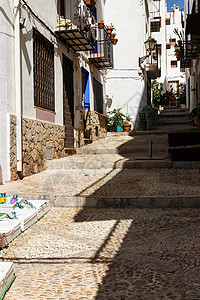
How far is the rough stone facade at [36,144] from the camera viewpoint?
6.41m

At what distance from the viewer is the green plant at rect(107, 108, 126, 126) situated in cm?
1560

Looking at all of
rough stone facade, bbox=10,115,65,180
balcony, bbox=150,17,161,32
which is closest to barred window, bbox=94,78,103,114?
rough stone facade, bbox=10,115,65,180

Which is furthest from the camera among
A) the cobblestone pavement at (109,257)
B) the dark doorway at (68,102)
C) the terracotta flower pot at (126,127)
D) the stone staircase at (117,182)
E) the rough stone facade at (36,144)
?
the terracotta flower pot at (126,127)

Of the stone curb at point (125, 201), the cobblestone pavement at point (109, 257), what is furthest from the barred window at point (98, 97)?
the cobblestone pavement at point (109, 257)

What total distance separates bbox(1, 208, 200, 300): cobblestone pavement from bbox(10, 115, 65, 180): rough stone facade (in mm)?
2520

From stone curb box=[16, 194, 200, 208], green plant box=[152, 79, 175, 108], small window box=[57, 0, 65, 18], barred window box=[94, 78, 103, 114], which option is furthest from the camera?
green plant box=[152, 79, 175, 108]

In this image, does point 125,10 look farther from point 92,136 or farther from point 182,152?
point 182,152

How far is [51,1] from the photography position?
28.3 ft

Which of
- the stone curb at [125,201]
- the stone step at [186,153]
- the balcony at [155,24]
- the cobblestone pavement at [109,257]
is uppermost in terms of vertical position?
the balcony at [155,24]

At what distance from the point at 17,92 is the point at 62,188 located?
220 cm

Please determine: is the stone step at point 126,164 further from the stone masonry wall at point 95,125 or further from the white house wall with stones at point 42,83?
the stone masonry wall at point 95,125

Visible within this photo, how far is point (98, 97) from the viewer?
1416cm

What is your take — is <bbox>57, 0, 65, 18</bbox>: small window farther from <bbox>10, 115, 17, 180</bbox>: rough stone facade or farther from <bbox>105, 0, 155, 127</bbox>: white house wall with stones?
<bbox>105, 0, 155, 127</bbox>: white house wall with stones

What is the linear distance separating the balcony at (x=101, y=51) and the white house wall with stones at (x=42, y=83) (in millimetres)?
89
